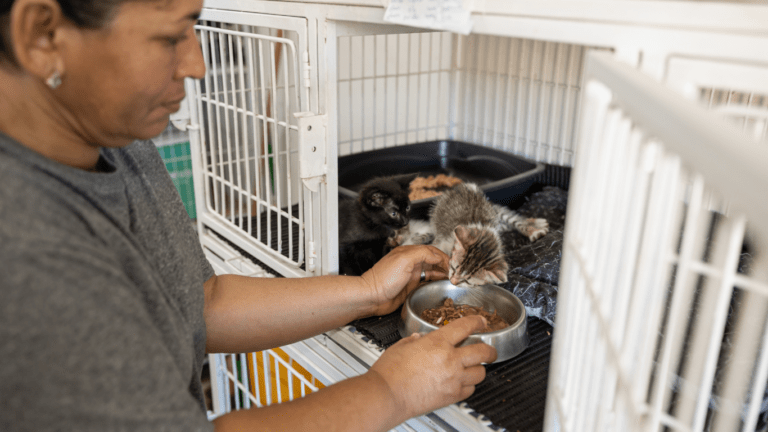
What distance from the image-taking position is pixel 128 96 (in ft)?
2.15

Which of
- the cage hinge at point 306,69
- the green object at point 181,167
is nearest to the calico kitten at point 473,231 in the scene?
the cage hinge at point 306,69

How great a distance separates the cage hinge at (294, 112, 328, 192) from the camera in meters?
1.15

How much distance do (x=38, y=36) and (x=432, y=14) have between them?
556 millimetres

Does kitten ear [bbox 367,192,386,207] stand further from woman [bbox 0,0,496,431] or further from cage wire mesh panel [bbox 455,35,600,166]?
cage wire mesh panel [bbox 455,35,600,166]

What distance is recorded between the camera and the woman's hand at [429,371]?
91 cm

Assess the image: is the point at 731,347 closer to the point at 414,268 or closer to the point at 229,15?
the point at 414,268

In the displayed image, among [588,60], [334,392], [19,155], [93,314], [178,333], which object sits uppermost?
[588,60]

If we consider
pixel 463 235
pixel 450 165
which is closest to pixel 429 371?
pixel 463 235

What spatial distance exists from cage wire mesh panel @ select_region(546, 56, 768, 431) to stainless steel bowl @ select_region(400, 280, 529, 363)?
29cm

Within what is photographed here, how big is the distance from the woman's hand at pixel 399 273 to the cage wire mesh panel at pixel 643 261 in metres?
0.51

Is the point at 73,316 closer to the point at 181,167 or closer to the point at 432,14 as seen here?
the point at 432,14

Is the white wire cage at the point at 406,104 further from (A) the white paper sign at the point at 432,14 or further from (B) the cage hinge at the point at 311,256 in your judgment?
(A) the white paper sign at the point at 432,14

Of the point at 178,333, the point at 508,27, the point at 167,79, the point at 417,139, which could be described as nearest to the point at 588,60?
the point at 508,27

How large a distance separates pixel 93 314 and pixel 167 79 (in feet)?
0.98
